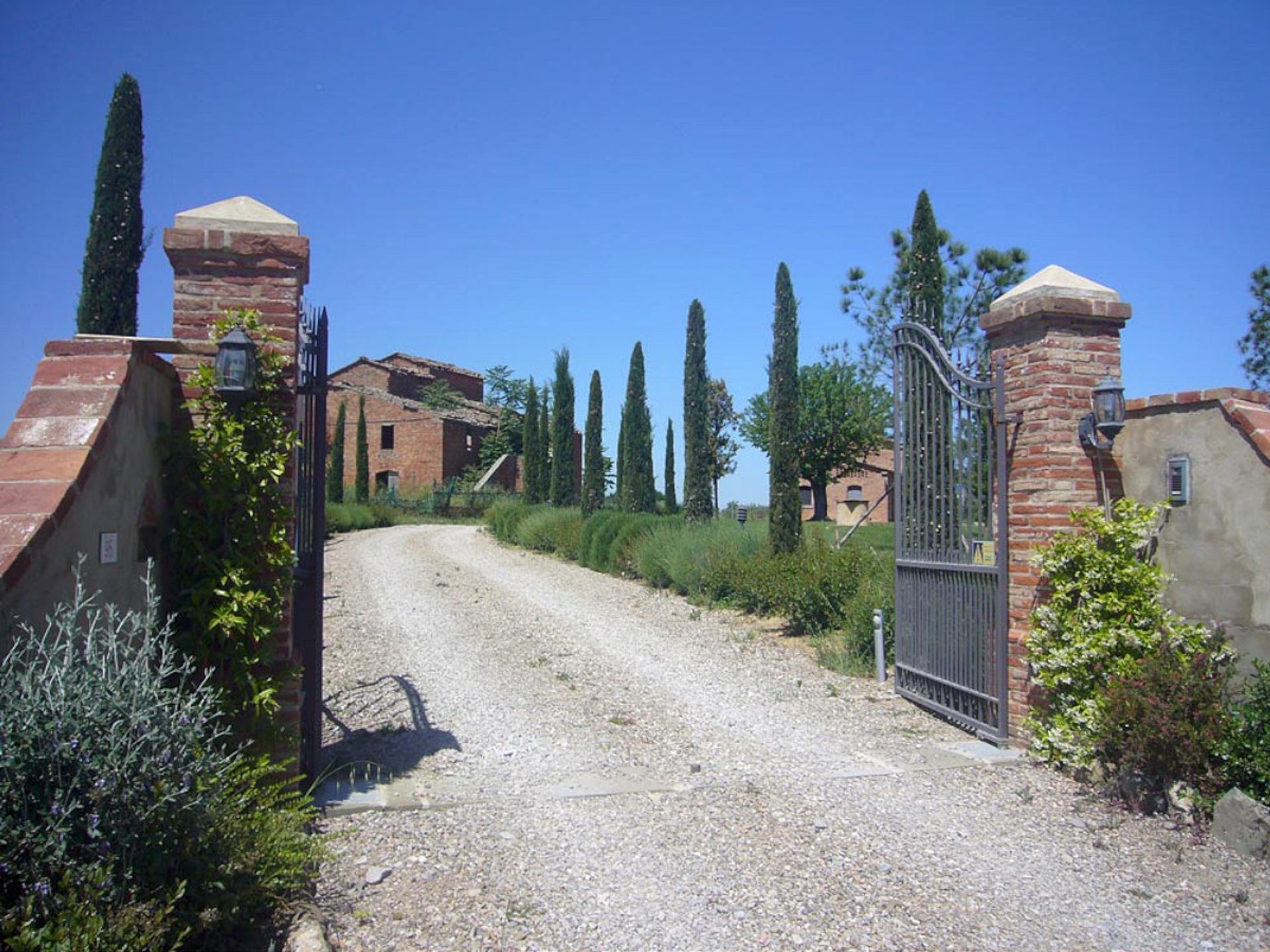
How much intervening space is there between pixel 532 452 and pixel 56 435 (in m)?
31.6

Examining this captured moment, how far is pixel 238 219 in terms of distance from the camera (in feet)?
16.4

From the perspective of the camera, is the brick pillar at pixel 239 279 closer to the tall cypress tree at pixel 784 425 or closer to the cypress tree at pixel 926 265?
the cypress tree at pixel 926 265

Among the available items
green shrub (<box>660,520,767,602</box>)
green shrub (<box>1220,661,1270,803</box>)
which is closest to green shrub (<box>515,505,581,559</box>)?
green shrub (<box>660,520,767,602</box>)

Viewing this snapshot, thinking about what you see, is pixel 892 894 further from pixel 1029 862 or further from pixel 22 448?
pixel 22 448

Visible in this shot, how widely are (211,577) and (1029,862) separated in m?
4.27

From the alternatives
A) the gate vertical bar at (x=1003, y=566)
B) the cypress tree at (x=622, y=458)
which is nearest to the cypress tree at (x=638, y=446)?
the cypress tree at (x=622, y=458)

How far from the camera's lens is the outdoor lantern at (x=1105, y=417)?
228 inches

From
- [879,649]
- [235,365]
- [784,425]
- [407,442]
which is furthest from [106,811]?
[407,442]

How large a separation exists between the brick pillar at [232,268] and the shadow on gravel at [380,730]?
8.77 ft

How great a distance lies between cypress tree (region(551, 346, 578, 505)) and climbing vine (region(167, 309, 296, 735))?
25279 millimetres

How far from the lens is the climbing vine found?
4582 millimetres

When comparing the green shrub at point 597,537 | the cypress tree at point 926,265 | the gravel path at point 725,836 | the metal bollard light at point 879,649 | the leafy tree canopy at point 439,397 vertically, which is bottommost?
the gravel path at point 725,836

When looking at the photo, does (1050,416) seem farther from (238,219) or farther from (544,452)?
(544,452)

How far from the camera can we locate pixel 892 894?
404cm
